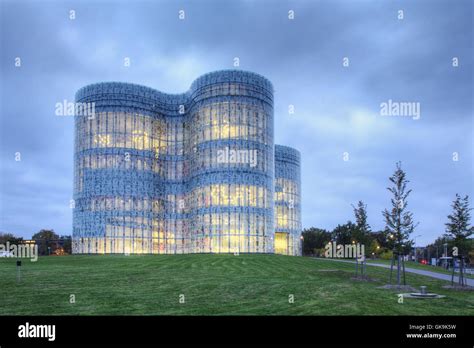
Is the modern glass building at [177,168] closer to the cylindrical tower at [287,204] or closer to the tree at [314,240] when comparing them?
the cylindrical tower at [287,204]

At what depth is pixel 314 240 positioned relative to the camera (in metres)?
129

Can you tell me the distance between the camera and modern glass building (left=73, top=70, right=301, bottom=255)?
270ft

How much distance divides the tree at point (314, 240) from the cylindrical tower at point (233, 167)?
47.0 metres

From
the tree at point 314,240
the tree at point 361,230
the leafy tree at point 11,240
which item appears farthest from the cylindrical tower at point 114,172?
the tree at point 361,230

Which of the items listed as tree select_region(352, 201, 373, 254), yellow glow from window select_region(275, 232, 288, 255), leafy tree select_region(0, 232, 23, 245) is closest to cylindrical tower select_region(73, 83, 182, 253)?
leafy tree select_region(0, 232, 23, 245)

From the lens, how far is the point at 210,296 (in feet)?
63.3

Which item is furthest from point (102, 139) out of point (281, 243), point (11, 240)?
point (281, 243)

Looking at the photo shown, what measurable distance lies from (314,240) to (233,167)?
57.7 metres

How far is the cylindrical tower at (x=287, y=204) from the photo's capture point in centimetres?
11419

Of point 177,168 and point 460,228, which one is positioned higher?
point 177,168

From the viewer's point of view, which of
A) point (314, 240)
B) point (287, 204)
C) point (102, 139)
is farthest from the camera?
point (314, 240)

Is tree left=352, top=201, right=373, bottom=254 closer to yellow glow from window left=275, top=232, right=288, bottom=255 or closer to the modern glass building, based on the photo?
the modern glass building

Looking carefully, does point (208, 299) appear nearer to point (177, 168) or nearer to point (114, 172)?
point (114, 172)
